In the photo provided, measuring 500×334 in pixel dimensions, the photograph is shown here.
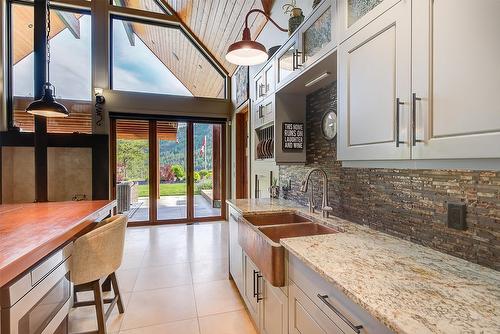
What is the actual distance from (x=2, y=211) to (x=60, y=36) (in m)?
4.04

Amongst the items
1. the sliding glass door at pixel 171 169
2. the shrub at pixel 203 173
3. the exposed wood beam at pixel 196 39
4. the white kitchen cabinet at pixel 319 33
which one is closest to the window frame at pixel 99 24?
the exposed wood beam at pixel 196 39

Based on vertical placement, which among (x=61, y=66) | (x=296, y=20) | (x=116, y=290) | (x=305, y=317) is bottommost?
(x=116, y=290)

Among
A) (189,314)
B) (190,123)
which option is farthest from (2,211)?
(190,123)

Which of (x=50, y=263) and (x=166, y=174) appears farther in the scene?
(x=166, y=174)

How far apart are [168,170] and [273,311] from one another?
442 centimetres

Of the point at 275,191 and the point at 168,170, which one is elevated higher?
the point at 168,170

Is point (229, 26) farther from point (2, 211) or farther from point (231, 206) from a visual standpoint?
point (2, 211)

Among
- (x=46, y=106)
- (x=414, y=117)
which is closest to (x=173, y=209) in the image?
(x=46, y=106)

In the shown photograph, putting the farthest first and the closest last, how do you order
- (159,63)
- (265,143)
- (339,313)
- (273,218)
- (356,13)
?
1. (159,63)
2. (265,143)
3. (273,218)
4. (356,13)
5. (339,313)

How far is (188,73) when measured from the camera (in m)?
5.74

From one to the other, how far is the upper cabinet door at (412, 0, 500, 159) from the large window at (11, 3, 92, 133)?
17.3 ft

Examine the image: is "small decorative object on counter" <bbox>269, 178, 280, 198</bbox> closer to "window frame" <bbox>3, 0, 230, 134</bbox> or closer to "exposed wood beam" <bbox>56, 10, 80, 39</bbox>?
"window frame" <bbox>3, 0, 230, 134</bbox>

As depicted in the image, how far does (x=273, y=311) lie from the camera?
5.17 feet

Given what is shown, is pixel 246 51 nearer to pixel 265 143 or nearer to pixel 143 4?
pixel 265 143
